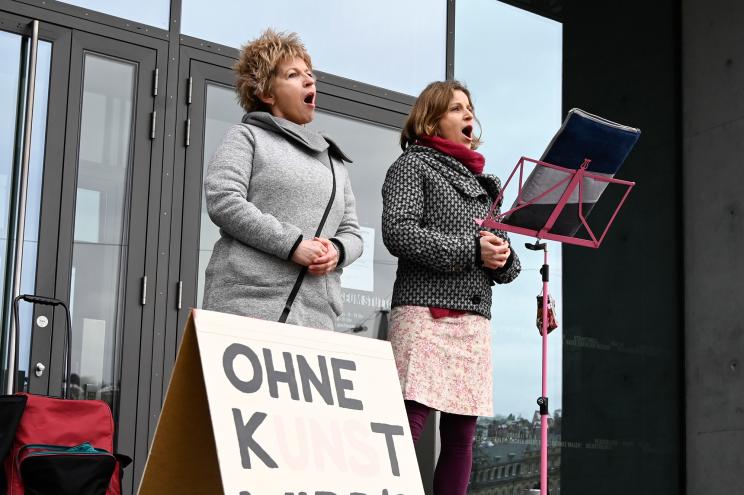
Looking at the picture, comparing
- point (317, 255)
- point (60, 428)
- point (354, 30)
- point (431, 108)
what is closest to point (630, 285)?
point (354, 30)

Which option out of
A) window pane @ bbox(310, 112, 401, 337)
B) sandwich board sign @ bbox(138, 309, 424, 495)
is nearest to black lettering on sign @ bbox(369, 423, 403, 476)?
sandwich board sign @ bbox(138, 309, 424, 495)

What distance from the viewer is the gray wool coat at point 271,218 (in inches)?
99.9

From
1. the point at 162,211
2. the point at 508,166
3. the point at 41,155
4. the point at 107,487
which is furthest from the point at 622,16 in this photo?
the point at 107,487

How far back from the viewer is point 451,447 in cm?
278

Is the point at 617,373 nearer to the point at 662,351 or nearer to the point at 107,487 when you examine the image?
the point at 662,351

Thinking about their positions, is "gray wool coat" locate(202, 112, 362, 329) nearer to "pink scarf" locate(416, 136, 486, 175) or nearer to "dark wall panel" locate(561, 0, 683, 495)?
"pink scarf" locate(416, 136, 486, 175)

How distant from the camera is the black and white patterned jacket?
2768 mm

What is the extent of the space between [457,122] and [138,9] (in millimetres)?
1320

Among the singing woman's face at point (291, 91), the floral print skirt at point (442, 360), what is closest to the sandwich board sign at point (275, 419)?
the floral print skirt at point (442, 360)

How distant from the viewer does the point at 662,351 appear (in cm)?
482

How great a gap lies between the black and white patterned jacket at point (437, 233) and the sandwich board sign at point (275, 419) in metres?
0.67

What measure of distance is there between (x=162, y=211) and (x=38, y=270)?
18.7 inches

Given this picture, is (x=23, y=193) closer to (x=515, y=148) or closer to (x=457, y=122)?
(x=457, y=122)

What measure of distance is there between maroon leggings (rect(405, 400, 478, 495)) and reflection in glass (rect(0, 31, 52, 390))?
1321 mm
